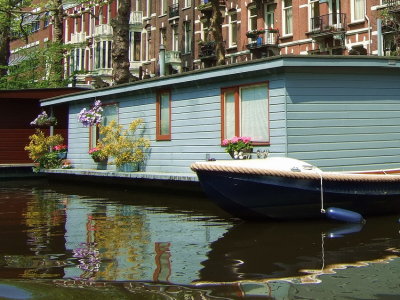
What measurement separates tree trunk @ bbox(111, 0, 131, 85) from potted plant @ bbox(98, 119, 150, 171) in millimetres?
4611

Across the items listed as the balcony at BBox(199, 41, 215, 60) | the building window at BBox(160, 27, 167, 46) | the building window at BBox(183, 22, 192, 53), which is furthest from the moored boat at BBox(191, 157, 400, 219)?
the building window at BBox(160, 27, 167, 46)

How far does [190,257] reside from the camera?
6.39 meters

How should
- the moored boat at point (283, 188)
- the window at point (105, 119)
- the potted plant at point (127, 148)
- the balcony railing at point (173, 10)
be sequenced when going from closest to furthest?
the moored boat at point (283, 188) < the potted plant at point (127, 148) < the window at point (105, 119) < the balcony railing at point (173, 10)

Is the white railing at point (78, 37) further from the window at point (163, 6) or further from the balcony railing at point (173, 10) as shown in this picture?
the balcony railing at point (173, 10)

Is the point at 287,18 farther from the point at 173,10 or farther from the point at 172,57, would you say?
the point at 173,10

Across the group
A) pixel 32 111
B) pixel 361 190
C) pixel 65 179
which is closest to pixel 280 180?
pixel 361 190

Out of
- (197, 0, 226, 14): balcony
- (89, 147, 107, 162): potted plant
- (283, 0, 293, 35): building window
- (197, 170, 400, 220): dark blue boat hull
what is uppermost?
(197, 0, 226, 14): balcony

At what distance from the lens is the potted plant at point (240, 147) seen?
1180 cm

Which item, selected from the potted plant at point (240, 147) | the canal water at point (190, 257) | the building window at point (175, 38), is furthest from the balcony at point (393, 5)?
the building window at point (175, 38)

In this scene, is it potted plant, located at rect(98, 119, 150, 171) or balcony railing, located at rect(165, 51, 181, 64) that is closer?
potted plant, located at rect(98, 119, 150, 171)

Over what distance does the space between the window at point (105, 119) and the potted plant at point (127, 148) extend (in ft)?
3.94

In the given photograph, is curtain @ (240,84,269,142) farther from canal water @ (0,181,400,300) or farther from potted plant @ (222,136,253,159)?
canal water @ (0,181,400,300)

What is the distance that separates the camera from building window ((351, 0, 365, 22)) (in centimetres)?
2695

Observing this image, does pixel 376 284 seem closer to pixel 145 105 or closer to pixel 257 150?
pixel 257 150
